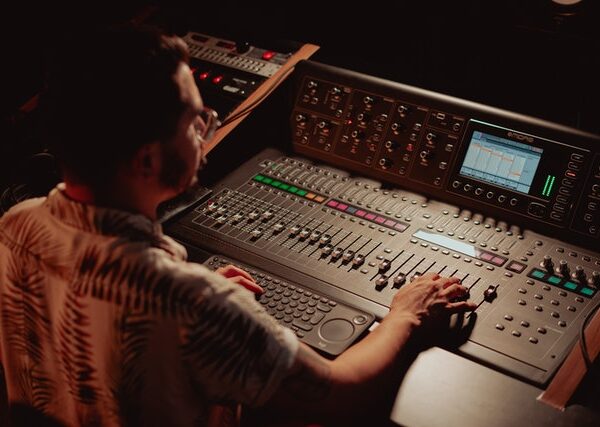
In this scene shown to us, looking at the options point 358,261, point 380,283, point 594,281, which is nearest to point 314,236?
point 358,261

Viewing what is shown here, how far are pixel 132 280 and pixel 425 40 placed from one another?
1.54m

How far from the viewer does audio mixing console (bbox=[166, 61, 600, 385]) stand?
1.67m

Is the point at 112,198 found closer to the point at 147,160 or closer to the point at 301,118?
the point at 147,160

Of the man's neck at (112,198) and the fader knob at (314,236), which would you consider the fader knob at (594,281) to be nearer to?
the fader knob at (314,236)

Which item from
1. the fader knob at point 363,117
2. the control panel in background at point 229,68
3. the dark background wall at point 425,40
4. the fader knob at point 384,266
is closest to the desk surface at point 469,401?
the fader knob at point 384,266

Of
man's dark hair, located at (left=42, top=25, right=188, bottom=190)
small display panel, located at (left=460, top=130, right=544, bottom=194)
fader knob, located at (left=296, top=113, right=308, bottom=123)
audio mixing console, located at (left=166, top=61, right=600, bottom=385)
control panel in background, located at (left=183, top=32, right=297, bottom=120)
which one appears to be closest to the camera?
man's dark hair, located at (left=42, top=25, right=188, bottom=190)

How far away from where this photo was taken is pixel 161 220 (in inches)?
79.4

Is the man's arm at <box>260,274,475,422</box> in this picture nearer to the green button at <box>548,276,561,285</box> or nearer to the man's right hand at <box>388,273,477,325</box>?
the man's right hand at <box>388,273,477,325</box>

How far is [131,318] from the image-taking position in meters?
1.08

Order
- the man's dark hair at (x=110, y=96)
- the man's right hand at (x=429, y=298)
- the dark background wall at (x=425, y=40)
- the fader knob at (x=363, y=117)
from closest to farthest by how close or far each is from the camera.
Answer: the man's dark hair at (x=110, y=96)
the man's right hand at (x=429, y=298)
the dark background wall at (x=425, y=40)
the fader knob at (x=363, y=117)

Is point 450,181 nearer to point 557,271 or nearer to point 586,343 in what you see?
point 557,271

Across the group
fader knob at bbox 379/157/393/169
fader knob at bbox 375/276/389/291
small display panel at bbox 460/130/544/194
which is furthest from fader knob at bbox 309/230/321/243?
small display panel at bbox 460/130/544/194

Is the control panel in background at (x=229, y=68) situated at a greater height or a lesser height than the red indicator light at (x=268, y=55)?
lesser

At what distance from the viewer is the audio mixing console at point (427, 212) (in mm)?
1669
